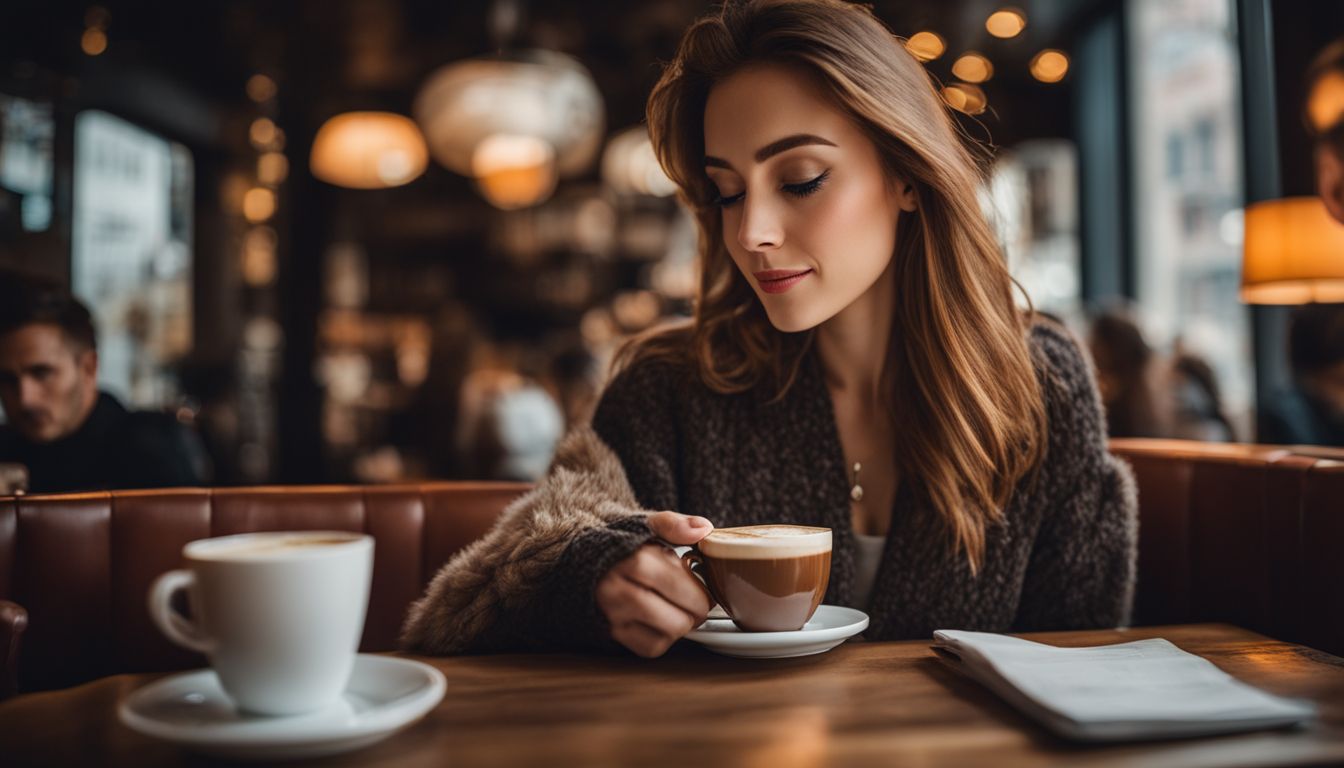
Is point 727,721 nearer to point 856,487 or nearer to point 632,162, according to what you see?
point 856,487

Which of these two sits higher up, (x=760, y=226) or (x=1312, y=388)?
(x=760, y=226)

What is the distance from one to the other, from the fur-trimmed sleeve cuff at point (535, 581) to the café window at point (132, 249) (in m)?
1.22

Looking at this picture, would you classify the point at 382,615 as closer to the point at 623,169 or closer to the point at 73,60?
the point at 73,60

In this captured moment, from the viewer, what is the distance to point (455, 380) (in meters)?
6.70

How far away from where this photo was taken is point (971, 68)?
15.7 feet

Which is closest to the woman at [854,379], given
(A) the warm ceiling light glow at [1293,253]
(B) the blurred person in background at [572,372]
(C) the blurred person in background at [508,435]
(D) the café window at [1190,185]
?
(A) the warm ceiling light glow at [1293,253]

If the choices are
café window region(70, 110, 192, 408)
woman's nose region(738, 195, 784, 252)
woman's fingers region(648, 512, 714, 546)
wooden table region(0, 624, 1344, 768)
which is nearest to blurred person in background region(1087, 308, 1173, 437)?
woman's nose region(738, 195, 784, 252)

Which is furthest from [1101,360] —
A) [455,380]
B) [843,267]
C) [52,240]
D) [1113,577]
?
[455,380]

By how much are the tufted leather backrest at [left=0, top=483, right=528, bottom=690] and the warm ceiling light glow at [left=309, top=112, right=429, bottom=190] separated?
Result: 348 centimetres

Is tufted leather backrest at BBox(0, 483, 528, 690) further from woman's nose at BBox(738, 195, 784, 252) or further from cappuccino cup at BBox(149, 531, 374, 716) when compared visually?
cappuccino cup at BBox(149, 531, 374, 716)

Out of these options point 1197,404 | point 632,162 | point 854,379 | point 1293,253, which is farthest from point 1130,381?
point 632,162

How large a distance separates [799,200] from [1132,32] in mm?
4964

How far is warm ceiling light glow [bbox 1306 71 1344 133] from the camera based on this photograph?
97.0 inches

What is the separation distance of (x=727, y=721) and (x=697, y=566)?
0.28 m
